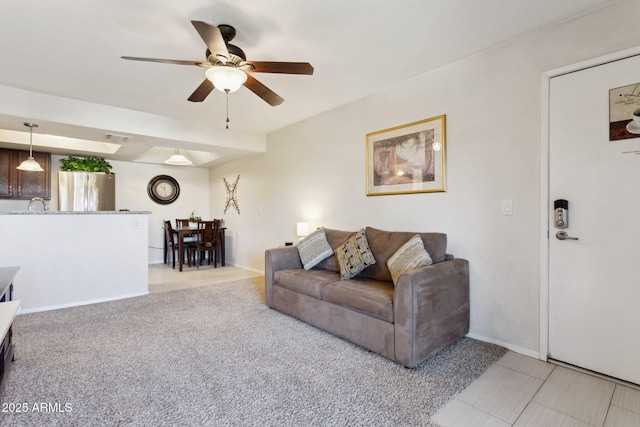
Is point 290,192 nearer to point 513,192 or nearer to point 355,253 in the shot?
point 355,253

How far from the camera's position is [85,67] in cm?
279

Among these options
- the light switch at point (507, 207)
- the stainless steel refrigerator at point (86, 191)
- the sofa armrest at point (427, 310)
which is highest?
the stainless steel refrigerator at point (86, 191)

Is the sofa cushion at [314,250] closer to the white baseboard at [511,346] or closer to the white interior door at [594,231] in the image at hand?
the white baseboard at [511,346]

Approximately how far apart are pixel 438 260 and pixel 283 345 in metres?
1.47

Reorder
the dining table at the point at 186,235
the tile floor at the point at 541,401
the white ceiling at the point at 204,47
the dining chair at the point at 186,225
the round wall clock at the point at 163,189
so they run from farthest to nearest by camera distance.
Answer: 1. the round wall clock at the point at 163,189
2. the dining chair at the point at 186,225
3. the dining table at the point at 186,235
4. the white ceiling at the point at 204,47
5. the tile floor at the point at 541,401

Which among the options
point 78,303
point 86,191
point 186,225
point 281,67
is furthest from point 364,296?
point 86,191

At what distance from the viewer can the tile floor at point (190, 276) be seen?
4500 millimetres

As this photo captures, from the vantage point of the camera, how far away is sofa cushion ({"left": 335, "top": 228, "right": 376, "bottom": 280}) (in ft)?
9.21

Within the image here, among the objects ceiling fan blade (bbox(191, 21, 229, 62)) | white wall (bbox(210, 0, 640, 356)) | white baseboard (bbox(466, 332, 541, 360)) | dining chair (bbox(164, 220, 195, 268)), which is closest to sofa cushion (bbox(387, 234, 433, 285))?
white wall (bbox(210, 0, 640, 356))

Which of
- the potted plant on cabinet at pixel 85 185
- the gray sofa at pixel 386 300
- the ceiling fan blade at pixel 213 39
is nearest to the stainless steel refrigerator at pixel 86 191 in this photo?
the potted plant on cabinet at pixel 85 185

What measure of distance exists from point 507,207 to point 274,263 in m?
2.30

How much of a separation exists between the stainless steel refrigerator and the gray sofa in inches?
170

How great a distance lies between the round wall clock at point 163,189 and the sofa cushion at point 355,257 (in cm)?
534

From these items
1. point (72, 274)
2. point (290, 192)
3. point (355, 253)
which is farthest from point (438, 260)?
point (72, 274)
